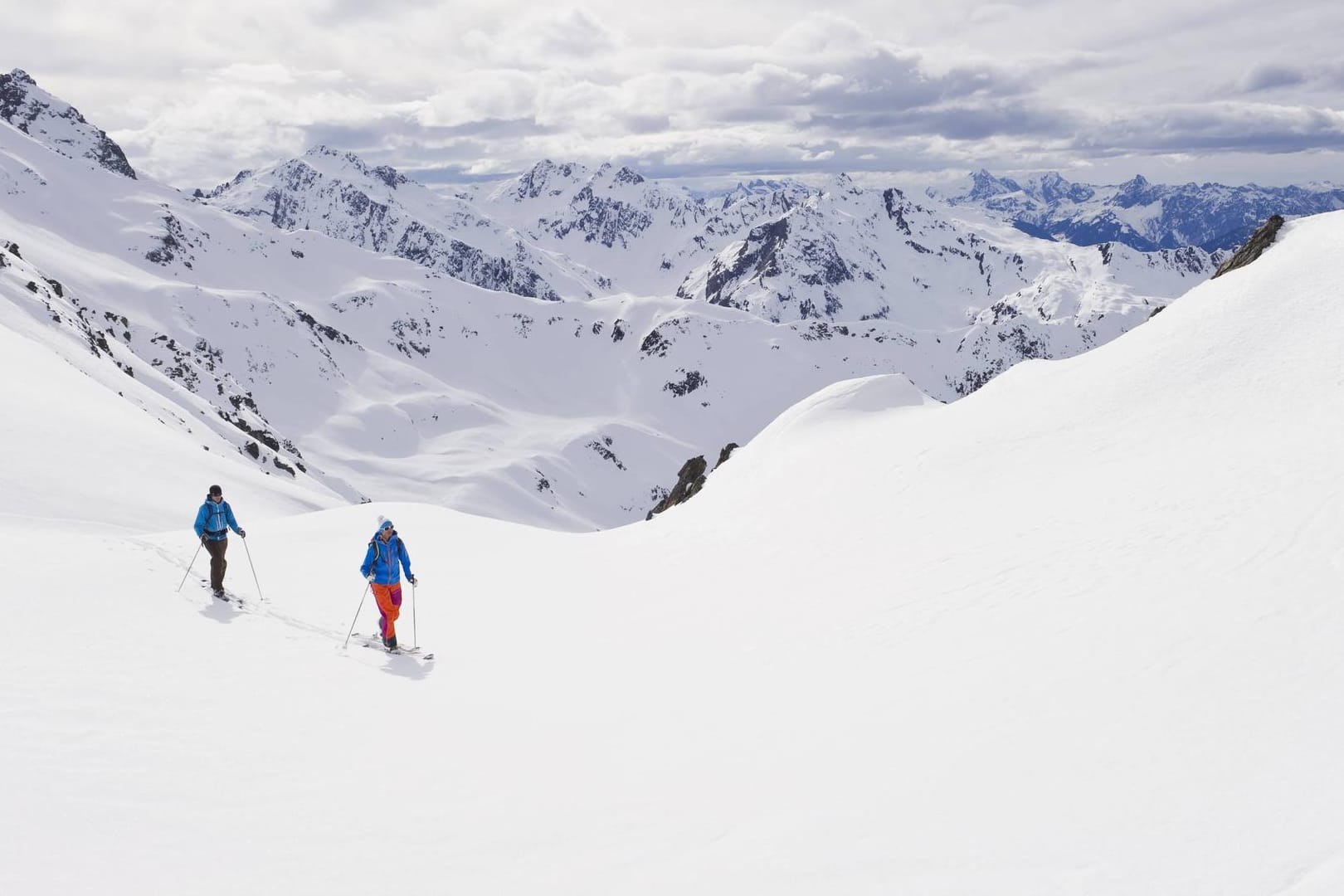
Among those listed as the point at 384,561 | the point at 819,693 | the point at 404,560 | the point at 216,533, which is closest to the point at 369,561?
the point at 384,561

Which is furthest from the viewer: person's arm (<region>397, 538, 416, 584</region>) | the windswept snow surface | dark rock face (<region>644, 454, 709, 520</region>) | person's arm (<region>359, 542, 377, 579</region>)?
dark rock face (<region>644, 454, 709, 520</region>)

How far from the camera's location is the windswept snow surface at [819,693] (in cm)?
628

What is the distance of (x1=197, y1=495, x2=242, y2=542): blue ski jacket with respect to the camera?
15.3 meters

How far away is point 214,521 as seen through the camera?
50.5 ft

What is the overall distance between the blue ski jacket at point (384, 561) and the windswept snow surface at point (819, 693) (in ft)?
4.83

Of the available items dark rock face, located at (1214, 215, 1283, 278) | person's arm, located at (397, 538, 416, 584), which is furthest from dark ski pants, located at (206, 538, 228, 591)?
dark rock face, located at (1214, 215, 1283, 278)

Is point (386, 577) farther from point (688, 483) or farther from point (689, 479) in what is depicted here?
point (689, 479)

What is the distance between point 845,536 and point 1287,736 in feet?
37.6

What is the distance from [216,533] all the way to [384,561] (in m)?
4.05

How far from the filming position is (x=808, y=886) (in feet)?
19.6

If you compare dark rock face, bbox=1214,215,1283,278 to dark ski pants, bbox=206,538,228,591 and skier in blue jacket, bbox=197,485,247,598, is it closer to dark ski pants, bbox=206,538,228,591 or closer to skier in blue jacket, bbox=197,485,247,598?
skier in blue jacket, bbox=197,485,247,598

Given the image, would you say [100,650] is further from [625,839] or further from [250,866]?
[625,839]

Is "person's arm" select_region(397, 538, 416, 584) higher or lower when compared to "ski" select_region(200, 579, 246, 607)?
higher

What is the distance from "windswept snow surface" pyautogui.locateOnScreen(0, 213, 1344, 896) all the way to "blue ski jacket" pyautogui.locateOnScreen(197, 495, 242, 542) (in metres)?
1.59
